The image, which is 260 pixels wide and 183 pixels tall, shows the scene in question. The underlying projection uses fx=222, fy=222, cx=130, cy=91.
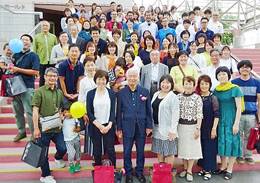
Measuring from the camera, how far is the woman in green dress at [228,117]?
12.2ft

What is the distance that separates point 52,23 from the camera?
528 inches

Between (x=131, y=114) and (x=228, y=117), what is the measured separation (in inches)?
65.9

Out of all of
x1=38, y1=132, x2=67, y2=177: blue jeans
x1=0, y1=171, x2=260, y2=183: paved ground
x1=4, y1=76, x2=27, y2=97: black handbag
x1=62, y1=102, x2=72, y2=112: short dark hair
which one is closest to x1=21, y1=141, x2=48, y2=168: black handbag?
x1=38, y1=132, x2=67, y2=177: blue jeans

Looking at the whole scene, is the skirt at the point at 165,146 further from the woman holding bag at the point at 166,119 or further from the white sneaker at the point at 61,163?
the white sneaker at the point at 61,163

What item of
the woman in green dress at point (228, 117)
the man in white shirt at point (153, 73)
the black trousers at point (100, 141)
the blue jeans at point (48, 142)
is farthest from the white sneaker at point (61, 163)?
the woman in green dress at point (228, 117)

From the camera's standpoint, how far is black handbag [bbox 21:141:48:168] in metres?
3.34

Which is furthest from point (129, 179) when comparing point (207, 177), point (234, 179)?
point (234, 179)

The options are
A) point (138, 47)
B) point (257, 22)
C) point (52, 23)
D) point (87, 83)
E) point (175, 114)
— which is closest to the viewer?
point (175, 114)

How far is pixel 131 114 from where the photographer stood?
138 inches

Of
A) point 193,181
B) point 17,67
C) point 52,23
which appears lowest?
point 193,181

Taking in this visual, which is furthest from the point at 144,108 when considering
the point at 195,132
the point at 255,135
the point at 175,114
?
the point at 255,135

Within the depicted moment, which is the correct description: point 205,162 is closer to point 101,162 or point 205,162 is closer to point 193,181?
point 193,181

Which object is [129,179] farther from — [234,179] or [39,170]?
[234,179]

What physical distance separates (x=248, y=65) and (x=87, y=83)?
113 inches
